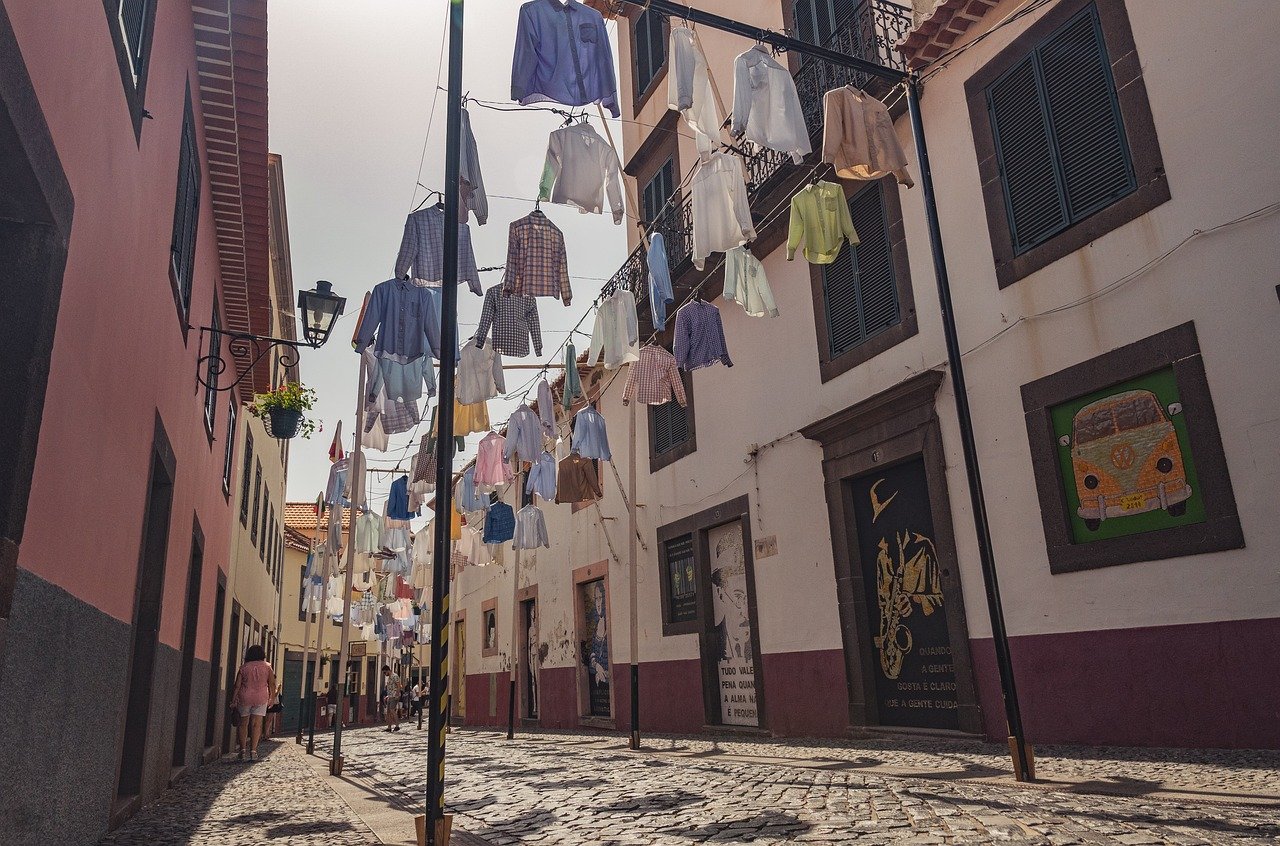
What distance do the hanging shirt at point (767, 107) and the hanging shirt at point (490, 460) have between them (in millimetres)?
7385

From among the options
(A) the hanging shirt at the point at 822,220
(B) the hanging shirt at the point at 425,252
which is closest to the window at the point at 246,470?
(B) the hanging shirt at the point at 425,252

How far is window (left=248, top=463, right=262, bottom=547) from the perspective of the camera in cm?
1808

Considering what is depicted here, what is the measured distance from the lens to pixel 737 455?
505 inches

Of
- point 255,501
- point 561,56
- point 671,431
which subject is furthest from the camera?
point 255,501

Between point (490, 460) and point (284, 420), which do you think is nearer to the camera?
point (284, 420)

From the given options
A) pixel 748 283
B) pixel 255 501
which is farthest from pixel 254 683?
pixel 748 283

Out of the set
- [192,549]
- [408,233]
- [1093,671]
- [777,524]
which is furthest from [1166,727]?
[192,549]

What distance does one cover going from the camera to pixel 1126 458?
7.23 m

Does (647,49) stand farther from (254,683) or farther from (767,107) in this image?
(254,683)

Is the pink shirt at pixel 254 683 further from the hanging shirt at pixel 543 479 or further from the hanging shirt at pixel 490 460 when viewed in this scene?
the hanging shirt at pixel 543 479

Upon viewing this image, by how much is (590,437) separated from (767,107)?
6.48 metres

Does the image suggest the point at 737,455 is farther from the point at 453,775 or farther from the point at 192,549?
the point at 192,549

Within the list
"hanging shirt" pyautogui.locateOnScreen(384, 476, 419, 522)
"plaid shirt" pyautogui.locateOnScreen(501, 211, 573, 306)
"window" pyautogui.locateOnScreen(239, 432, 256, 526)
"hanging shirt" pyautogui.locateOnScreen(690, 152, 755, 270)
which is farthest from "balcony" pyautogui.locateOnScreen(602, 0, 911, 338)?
"window" pyautogui.locateOnScreen(239, 432, 256, 526)

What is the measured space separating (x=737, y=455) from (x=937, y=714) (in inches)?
187
